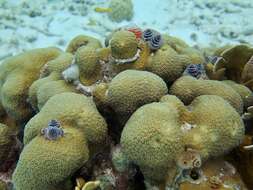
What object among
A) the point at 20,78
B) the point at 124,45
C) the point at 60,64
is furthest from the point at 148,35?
the point at 20,78

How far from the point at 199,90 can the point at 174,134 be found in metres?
0.59

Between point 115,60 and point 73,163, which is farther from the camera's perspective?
point 115,60

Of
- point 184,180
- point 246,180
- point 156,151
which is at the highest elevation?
point 156,151

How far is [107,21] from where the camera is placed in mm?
7422

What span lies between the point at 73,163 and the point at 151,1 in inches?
254

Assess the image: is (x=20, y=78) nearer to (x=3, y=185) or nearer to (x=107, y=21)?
(x=3, y=185)

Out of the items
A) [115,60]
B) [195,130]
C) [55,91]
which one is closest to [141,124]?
[195,130]

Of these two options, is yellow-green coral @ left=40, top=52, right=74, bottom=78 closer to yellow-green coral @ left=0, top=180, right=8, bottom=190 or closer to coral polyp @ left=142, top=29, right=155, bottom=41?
coral polyp @ left=142, top=29, right=155, bottom=41

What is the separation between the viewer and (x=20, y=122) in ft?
11.4

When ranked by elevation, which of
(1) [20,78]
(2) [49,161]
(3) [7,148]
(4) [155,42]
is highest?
(4) [155,42]

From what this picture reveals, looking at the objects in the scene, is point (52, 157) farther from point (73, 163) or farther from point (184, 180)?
point (184, 180)

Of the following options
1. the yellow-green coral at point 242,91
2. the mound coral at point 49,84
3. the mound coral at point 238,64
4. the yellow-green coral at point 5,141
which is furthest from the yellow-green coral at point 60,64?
the yellow-green coral at point 242,91

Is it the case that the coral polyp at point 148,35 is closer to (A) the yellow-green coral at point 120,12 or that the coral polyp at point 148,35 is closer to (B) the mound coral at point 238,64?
(B) the mound coral at point 238,64

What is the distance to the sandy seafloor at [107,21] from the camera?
681 centimetres
